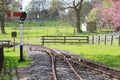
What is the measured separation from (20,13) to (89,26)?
61045mm

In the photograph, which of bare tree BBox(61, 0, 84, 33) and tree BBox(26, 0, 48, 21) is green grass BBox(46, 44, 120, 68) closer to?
bare tree BBox(61, 0, 84, 33)

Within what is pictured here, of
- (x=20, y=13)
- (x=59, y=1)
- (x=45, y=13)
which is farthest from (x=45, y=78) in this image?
(x=45, y=13)

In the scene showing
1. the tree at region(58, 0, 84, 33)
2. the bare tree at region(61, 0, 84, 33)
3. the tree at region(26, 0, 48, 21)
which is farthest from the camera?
the tree at region(26, 0, 48, 21)

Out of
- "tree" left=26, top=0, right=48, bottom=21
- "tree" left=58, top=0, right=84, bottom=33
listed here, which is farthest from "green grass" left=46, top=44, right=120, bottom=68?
"tree" left=26, top=0, right=48, bottom=21

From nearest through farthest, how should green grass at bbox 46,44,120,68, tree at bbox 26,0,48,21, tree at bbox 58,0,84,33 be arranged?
1. green grass at bbox 46,44,120,68
2. tree at bbox 58,0,84,33
3. tree at bbox 26,0,48,21

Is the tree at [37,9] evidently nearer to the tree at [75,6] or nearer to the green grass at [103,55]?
the tree at [75,6]

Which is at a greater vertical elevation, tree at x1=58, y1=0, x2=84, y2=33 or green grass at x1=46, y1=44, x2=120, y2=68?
tree at x1=58, y1=0, x2=84, y2=33

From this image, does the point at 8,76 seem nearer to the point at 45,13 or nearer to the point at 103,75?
the point at 103,75

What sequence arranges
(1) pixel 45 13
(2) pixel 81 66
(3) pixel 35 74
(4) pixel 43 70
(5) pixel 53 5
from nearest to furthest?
(3) pixel 35 74 < (4) pixel 43 70 < (2) pixel 81 66 < (5) pixel 53 5 < (1) pixel 45 13

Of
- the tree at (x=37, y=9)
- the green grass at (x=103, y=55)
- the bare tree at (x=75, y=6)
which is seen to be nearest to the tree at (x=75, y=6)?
the bare tree at (x=75, y=6)

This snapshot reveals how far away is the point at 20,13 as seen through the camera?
771 inches

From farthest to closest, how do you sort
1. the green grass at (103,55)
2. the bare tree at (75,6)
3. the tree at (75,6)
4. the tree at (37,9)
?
the tree at (37,9), the bare tree at (75,6), the tree at (75,6), the green grass at (103,55)

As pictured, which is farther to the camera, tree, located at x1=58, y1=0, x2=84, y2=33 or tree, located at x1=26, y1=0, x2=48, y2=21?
tree, located at x1=26, y1=0, x2=48, y2=21

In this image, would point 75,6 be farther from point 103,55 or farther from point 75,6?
point 103,55
